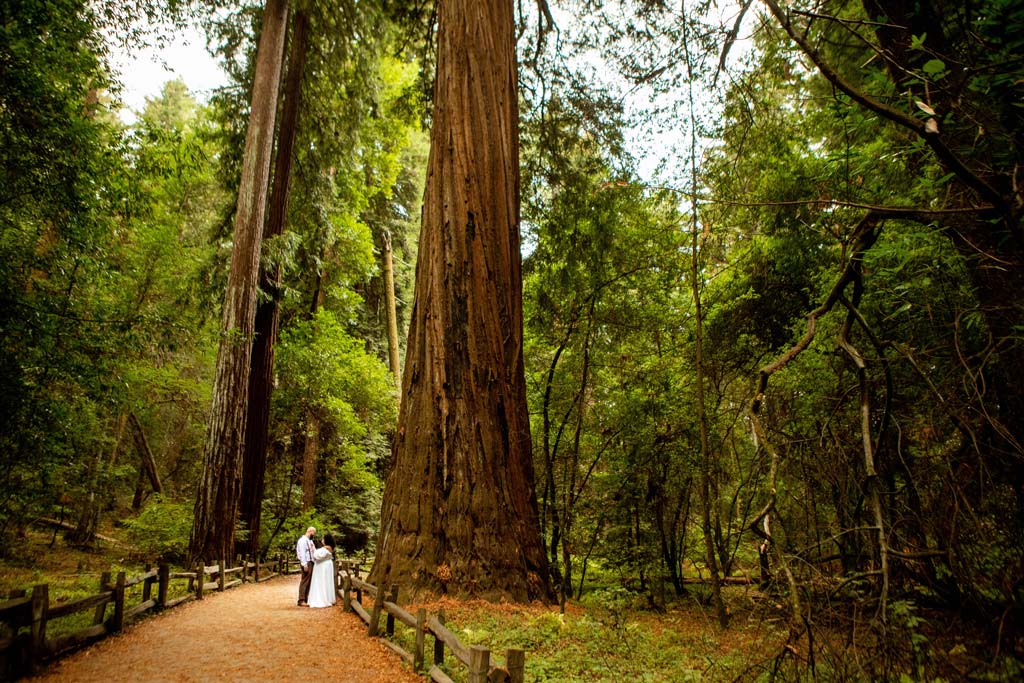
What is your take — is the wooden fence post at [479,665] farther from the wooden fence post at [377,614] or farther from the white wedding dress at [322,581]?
the white wedding dress at [322,581]

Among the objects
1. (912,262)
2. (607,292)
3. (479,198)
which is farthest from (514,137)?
(912,262)

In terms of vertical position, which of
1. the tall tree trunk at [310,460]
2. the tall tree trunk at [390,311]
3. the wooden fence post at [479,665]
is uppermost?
the tall tree trunk at [390,311]

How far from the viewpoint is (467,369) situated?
7121 mm

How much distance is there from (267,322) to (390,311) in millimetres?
8197

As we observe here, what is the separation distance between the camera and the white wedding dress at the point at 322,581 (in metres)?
9.12

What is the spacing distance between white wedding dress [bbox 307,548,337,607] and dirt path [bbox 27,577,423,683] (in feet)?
2.61

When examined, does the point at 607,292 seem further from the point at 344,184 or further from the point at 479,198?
the point at 344,184

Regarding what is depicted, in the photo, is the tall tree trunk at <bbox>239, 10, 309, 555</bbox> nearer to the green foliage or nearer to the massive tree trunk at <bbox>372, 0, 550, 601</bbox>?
the green foliage

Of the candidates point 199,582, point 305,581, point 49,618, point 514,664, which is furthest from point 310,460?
point 514,664

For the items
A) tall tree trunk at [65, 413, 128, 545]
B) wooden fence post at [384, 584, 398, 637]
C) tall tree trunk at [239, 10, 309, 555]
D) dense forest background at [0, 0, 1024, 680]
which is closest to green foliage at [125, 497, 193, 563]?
dense forest background at [0, 0, 1024, 680]

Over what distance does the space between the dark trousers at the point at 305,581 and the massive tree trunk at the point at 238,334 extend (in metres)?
2.70

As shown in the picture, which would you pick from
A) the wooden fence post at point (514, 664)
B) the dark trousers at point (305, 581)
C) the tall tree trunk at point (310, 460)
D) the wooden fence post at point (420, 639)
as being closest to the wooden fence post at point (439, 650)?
the wooden fence post at point (420, 639)

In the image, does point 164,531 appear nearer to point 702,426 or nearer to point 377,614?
point 377,614

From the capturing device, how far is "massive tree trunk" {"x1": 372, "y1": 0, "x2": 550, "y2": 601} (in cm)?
658
